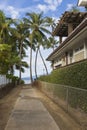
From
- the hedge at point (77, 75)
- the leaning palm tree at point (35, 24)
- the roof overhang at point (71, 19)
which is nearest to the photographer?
the hedge at point (77, 75)

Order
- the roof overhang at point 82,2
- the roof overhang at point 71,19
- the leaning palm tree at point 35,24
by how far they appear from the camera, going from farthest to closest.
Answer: the leaning palm tree at point 35,24
the roof overhang at point 71,19
the roof overhang at point 82,2

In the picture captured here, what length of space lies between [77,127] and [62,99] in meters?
5.97

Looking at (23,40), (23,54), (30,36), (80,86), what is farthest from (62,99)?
(23,54)

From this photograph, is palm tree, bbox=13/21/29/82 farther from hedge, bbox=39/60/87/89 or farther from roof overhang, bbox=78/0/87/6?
hedge, bbox=39/60/87/89

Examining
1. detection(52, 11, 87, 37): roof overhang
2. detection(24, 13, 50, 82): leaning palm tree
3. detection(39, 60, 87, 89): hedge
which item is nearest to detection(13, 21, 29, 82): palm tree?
detection(24, 13, 50, 82): leaning palm tree

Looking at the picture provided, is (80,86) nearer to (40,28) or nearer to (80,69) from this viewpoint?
(80,69)

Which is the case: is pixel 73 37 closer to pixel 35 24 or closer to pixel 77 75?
pixel 77 75

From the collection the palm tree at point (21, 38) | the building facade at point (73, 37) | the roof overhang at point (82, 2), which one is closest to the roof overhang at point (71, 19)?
the building facade at point (73, 37)

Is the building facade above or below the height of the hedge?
above

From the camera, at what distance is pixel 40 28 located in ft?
214

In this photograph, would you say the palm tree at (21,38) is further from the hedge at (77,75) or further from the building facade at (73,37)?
the hedge at (77,75)

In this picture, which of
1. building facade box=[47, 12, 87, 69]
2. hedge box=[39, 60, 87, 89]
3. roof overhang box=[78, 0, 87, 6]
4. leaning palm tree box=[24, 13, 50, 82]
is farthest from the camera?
leaning palm tree box=[24, 13, 50, 82]

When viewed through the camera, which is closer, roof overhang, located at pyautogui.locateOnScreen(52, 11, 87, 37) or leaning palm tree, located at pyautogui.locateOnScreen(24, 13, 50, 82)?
roof overhang, located at pyautogui.locateOnScreen(52, 11, 87, 37)

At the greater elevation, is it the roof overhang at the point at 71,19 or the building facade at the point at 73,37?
the roof overhang at the point at 71,19
